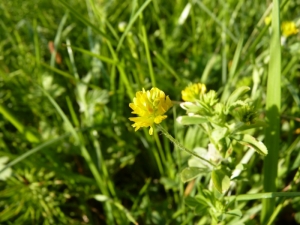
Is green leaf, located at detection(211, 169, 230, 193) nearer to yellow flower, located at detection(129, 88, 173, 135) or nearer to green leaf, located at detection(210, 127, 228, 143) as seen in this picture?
green leaf, located at detection(210, 127, 228, 143)

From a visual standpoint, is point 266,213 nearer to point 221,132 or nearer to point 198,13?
point 221,132

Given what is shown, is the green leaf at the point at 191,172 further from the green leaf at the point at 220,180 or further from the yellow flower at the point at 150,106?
the yellow flower at the point at 150,106

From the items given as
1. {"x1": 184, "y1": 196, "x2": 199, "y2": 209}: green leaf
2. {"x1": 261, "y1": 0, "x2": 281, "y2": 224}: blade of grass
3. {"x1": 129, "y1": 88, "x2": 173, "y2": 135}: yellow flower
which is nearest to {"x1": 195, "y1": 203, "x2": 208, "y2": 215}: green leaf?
{"x1": 184, "y1": 196, "x2": 199, "y2": 209}: green leaf

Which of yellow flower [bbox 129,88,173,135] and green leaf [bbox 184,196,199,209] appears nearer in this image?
yellow flower [bbox 129,88,173,135]

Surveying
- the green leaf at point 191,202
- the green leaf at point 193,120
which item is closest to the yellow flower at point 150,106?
the green leaf at point 193,120

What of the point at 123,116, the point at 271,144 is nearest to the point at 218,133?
the point at 271,144

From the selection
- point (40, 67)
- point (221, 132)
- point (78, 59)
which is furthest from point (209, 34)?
point (221, 132)
